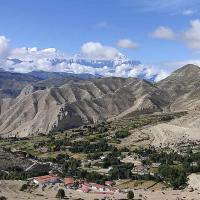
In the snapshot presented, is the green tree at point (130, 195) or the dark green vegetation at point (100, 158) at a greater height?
the dark green vegetation at point (100, 158)

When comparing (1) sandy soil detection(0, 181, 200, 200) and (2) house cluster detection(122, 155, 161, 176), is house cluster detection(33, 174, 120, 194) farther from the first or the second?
(2) house cluster detection(122, 155, 161, 176)

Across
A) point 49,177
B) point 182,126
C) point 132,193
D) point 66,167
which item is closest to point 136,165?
point 66,167

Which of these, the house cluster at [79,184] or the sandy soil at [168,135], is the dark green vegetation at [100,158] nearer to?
the house cluster at [79,184]

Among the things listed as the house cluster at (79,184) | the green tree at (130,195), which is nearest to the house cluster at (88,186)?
the house cluster at (79,184)

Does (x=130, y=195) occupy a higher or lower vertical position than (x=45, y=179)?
lower

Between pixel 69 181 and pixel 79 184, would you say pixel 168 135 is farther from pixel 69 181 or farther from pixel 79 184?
pixel 79 184

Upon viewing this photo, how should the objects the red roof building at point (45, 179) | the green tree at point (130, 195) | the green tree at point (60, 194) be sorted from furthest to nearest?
1. the red roof building at point (45, 179)
2. the green tree at point (60, 194)
3. the green tree at point (130, 195)

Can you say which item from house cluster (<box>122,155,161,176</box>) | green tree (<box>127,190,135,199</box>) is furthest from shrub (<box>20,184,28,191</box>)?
house cluster (<box>122,155,161,176</box>)

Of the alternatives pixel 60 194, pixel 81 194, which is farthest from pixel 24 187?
pixel 81 194
